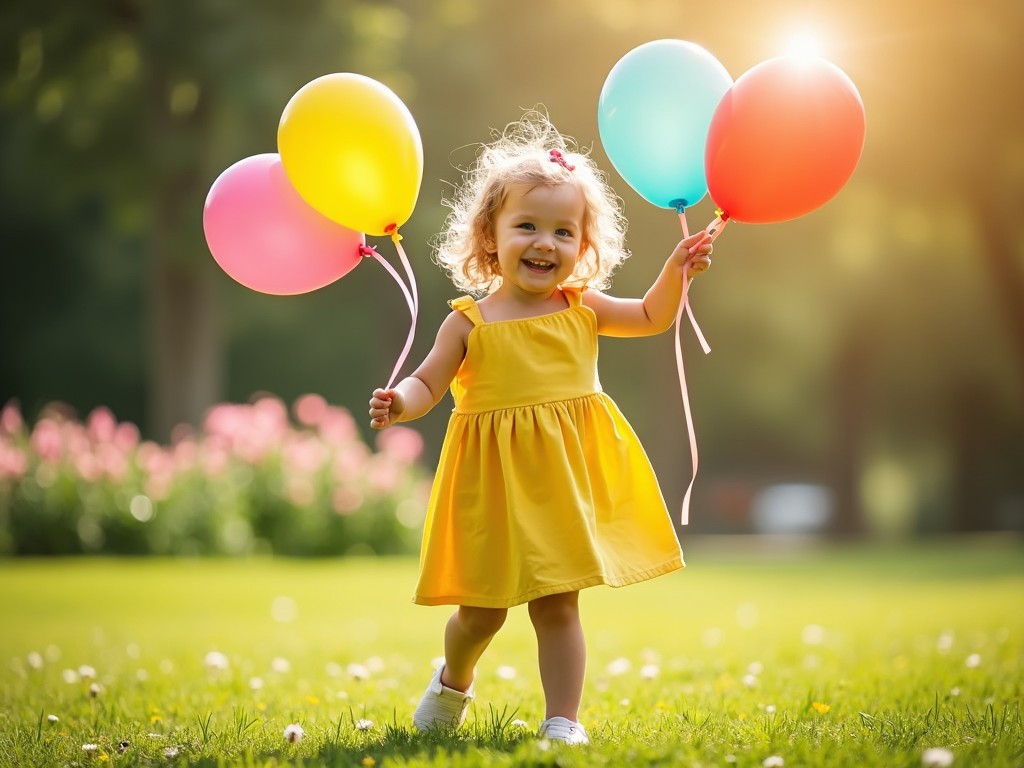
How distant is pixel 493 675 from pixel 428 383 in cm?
166

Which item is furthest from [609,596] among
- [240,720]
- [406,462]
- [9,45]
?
[9,45]

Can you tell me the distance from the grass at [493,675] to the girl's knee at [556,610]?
316mm

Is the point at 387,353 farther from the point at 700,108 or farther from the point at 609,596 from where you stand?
the point at 700,108

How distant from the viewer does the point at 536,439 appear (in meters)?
3.23

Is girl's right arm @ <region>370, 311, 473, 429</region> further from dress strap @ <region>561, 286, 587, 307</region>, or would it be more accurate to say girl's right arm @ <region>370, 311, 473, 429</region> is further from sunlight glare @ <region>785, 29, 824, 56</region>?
sunlight glare @ <region>785, 29, 824, 56</region>

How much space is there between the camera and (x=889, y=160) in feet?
52.1

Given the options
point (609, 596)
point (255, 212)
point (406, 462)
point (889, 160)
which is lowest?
point (609, 596)

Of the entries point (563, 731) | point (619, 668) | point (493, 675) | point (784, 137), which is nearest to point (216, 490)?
point (493, 675)

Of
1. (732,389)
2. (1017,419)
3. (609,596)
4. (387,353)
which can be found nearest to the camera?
(609,596)

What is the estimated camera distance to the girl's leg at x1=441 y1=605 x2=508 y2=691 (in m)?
3.27

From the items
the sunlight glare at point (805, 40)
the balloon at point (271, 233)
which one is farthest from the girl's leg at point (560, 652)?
the sunlight glare at point (805, 40)

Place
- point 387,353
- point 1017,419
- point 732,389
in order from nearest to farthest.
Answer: point 387,353 → point 1017,419 → point 732,389

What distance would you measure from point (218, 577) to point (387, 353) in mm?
9919

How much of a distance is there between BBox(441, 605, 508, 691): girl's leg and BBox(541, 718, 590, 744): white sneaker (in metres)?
0.32
